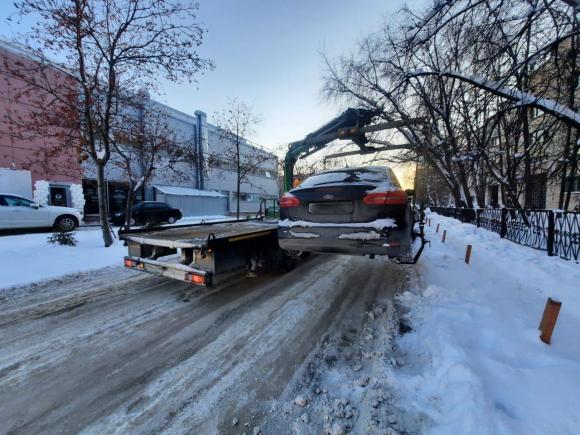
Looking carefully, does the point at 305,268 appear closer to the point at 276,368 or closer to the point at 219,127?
the point at 276,368

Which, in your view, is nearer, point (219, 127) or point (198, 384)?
point (198, 384)

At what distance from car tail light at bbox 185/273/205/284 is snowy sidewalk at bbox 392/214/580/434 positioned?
2467mm

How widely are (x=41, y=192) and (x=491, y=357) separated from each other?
21449mm

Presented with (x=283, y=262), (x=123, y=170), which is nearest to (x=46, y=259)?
(x=283, y=262)

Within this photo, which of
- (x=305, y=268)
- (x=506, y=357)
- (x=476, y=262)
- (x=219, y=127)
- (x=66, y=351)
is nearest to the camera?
A: (x=506, y=357)

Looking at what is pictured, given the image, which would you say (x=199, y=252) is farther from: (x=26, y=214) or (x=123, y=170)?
(x=123, y=170)

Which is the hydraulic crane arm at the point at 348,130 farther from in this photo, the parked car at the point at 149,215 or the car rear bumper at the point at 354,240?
the parked car at the point at 149,215

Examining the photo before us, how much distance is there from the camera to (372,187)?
3578 millimetres

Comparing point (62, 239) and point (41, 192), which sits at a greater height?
point (41, 192)

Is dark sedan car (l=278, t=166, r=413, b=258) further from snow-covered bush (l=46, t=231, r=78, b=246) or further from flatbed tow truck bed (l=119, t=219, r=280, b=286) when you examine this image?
snow-covered bush (l=46, t=231, r=78, b=246)

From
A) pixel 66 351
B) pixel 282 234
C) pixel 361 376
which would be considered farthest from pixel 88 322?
pixel 361 376

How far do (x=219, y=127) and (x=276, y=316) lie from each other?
1606 cm

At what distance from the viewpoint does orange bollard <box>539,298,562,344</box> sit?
257 cm

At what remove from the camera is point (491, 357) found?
2.42 metres
